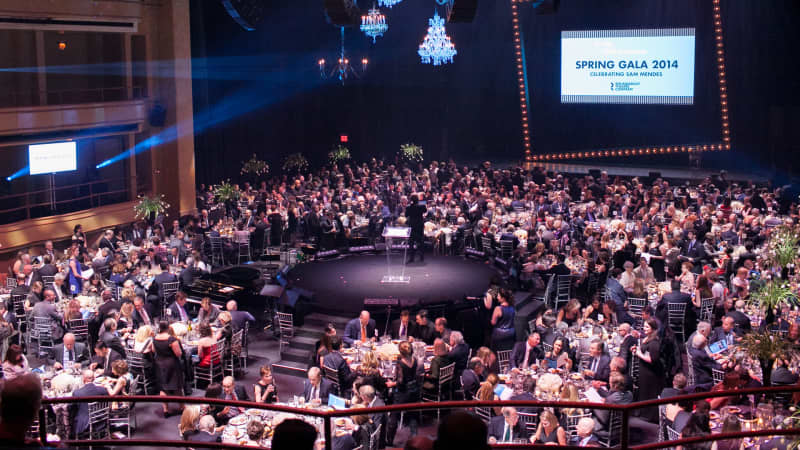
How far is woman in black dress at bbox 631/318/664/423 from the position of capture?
9336 mm

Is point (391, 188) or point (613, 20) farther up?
point (613, 20)

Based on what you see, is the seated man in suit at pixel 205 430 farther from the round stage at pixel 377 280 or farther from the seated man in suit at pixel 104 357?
the round stage at pixel 377 280

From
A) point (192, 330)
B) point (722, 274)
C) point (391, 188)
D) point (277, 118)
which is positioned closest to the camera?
point (192, 330)

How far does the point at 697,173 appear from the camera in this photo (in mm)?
23594

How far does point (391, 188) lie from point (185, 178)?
519cm

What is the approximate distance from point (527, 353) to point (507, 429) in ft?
6.99

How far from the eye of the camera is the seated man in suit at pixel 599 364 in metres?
9.16

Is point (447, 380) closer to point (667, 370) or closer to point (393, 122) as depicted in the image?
point (667, 370)

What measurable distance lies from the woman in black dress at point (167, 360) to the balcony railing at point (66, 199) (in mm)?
9037

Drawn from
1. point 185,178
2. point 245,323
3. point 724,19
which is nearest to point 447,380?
point 245,323

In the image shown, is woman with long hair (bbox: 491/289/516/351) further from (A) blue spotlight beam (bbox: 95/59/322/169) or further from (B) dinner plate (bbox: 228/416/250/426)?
(A) blue spotlight beam (bbox: 95/59/322/169)

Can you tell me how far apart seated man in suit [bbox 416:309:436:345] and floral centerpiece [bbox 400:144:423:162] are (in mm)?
15931

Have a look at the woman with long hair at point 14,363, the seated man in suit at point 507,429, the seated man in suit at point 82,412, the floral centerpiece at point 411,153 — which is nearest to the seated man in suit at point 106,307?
the woman with long hair at point 14,363

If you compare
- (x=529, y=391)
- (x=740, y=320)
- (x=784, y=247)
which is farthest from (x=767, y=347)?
(x=784, y=247)
